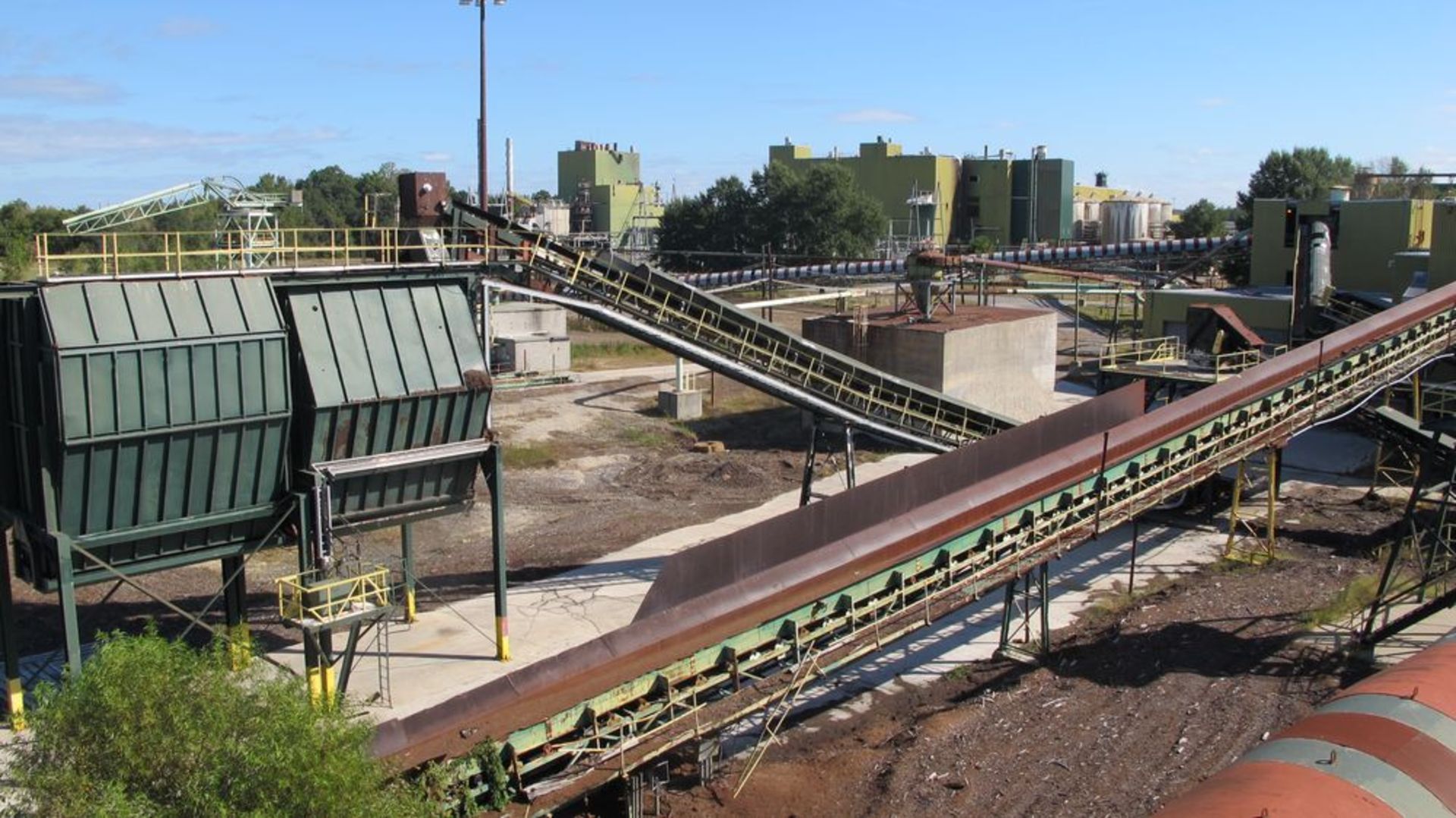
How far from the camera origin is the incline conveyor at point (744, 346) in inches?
856

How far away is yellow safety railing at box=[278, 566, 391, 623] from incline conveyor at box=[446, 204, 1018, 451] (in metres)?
6.70

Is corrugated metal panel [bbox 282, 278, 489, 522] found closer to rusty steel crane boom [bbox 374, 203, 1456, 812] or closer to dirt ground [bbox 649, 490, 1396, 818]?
rusty steel crane boom [bbox 374, 203, 1456, 812]

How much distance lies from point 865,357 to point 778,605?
22172mm

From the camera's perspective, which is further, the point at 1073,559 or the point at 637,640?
the point at 1073,559

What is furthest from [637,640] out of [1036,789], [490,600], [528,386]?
[528,386]

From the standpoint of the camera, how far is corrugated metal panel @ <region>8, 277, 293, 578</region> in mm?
14633

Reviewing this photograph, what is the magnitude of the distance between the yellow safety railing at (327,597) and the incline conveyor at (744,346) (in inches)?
264

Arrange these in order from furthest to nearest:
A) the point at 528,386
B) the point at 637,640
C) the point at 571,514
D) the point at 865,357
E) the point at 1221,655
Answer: the point at 528,386, the point at 865,357, the point at 571,514, the point at 1221,655, the point at 637,640

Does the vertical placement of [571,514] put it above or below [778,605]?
below

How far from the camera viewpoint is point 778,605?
14.1 meters

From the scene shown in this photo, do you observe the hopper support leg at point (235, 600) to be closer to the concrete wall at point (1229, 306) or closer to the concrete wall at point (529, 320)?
the concrete wall at point (529, 320)

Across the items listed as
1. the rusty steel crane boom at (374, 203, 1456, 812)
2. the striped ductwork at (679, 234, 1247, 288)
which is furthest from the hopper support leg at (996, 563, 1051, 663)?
the striped ductwork at (679, 234, 1247, 288)

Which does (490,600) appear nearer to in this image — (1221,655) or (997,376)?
(1221,655)

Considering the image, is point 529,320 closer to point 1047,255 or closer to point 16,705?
point 16,705
